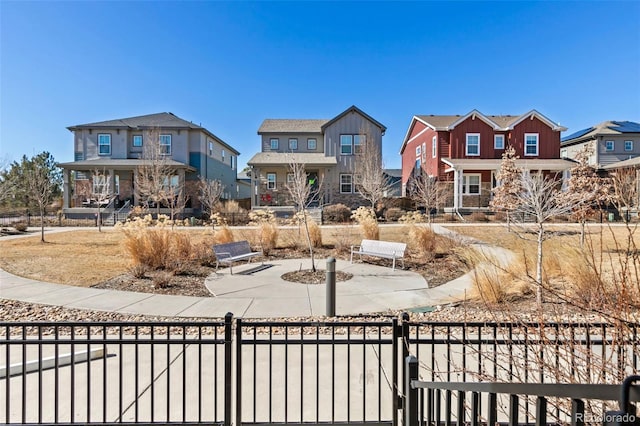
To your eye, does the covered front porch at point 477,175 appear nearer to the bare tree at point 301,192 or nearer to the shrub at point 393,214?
the shrub at point 393,214

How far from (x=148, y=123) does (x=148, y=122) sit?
323mm

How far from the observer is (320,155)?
32.5m

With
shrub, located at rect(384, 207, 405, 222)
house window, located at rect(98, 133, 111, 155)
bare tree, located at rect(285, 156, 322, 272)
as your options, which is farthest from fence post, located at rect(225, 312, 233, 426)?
house window, located at rect(98, 133, 111, 155)

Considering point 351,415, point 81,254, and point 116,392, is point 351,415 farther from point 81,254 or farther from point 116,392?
point 81,254

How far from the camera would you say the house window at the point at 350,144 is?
32.2 m

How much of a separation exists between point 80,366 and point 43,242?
15.8 metres

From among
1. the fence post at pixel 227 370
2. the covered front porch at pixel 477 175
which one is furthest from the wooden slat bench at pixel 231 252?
the covered front porch at pixel 477 175

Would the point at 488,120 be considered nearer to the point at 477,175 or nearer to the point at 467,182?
the point at 477,175

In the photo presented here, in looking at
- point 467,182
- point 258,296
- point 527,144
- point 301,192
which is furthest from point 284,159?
point 258,296

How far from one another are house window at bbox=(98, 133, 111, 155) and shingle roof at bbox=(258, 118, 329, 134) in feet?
45.3

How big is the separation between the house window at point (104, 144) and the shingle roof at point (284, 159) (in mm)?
13438

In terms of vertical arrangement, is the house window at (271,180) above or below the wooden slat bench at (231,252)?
above

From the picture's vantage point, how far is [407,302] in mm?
6957

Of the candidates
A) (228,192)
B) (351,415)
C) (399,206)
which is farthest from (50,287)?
(228,192)
